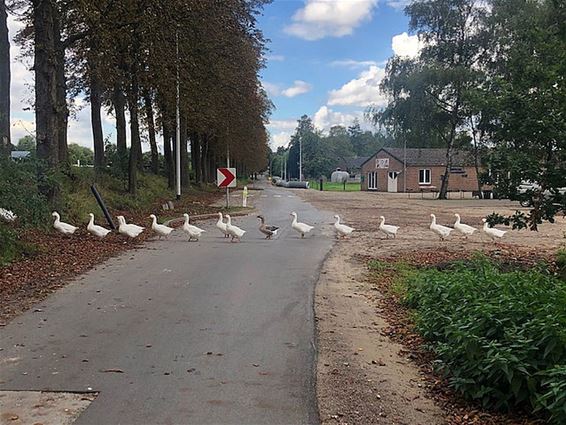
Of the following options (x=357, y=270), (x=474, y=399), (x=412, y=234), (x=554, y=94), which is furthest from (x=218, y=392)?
(x=412, y=234)

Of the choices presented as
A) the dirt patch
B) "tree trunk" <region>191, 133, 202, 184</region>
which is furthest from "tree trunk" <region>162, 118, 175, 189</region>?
the dirt patch

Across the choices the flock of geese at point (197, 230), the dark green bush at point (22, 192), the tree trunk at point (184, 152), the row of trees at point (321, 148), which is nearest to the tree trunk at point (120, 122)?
the tree trunk at point (184, 152)

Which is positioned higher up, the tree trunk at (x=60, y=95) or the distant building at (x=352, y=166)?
the tree trunk at (x=60, y=95)

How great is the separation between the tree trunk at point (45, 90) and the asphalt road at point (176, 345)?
5.85 m

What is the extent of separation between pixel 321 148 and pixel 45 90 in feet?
431

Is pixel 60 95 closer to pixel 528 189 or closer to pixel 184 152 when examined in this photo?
pixel 528 189

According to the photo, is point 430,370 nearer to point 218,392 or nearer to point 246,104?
point 218,392

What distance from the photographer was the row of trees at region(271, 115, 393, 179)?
142000 millimetres

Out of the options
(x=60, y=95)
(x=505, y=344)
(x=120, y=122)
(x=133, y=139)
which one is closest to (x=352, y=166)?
(x=120, y=122)

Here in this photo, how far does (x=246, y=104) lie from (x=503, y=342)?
34.3 m

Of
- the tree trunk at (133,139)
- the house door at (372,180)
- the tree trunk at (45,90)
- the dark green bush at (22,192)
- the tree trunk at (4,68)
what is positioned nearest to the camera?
the dark green bush at (22,192)

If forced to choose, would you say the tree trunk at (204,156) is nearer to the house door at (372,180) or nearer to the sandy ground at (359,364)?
the house door at (372,180)

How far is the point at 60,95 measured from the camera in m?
21.1

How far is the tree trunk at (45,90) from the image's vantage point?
16.2m
